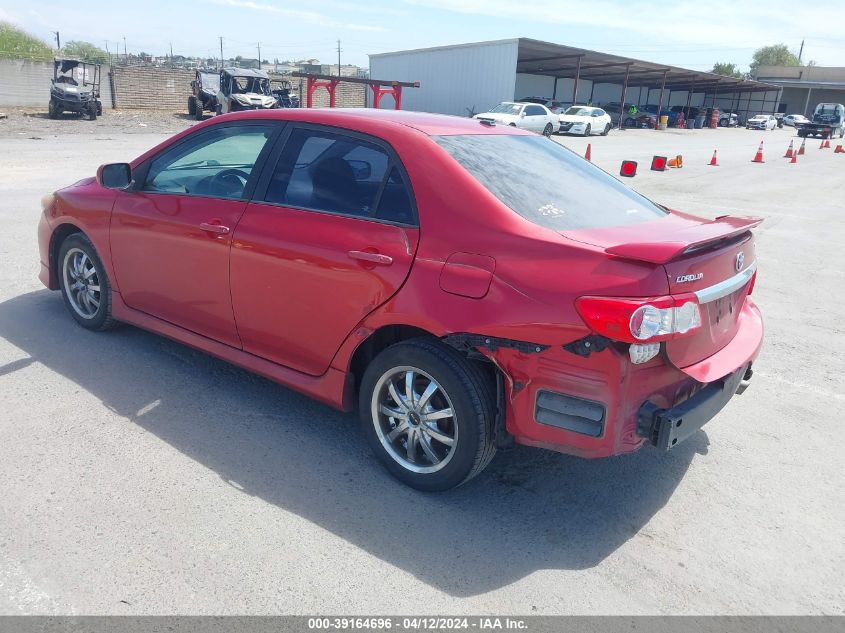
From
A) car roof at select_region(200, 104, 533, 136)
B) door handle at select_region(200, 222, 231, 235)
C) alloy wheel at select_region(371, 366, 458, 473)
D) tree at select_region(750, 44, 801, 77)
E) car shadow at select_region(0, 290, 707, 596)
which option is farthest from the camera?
tree at select_region(750, 44, 801, 77)

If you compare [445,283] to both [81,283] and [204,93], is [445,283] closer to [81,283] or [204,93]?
[81,283]

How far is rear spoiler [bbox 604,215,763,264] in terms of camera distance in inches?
107

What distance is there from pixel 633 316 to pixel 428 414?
3.51 ft

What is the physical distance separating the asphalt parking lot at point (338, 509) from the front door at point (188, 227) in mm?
484

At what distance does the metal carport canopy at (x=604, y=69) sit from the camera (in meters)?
42.6

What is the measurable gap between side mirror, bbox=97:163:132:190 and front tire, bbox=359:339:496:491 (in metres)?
2.38

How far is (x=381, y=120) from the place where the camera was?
3.60m

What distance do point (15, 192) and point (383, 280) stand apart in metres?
9.77

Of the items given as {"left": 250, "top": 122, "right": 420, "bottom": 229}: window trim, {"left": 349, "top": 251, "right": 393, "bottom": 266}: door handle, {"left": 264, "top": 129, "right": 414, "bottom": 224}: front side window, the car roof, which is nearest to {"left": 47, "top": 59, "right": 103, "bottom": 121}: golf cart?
the car roof

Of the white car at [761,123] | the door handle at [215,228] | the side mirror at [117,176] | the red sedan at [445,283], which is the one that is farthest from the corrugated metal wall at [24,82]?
the white car at [761,123]

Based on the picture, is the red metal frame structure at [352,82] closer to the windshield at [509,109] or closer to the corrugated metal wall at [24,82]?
the windshield at [509,109]

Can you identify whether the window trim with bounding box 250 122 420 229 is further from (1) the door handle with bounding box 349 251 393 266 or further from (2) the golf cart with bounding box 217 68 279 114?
(2) the golf cart with bounding box 217 68 279 114

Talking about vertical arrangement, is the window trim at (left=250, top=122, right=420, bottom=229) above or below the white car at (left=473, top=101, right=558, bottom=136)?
above

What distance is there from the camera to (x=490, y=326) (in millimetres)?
2902
